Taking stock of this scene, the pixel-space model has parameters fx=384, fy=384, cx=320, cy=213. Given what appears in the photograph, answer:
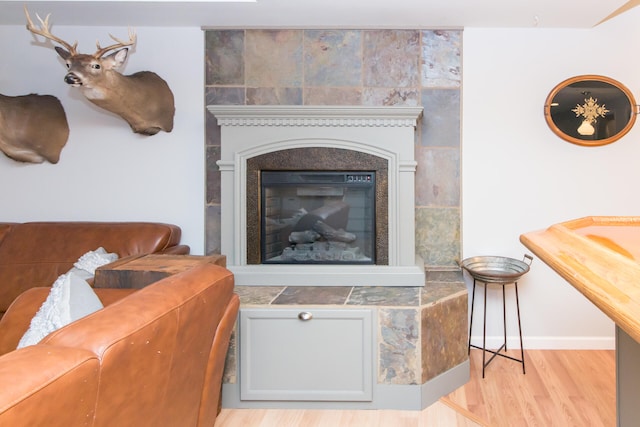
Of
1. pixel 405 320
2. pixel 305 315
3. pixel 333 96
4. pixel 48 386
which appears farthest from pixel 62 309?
Answer: pixel 333 96

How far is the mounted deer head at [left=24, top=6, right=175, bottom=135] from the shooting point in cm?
219

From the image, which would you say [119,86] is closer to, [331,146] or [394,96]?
[331,146]

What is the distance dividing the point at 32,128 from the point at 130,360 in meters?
2.59

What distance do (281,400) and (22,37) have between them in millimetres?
3079

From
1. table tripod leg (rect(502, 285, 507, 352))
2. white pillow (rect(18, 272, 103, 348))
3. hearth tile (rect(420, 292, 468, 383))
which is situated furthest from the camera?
table tripod leg (rect(502, 285, 507, 352))

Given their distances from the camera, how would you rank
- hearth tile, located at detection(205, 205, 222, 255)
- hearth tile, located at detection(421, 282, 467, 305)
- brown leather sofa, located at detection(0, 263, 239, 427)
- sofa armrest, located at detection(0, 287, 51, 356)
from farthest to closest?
hearth tile, located at detection(205, 205, 222, 255)
hearth tile, located at detection(421, 282, 467, 305)
sofa armrest, located at detection(0, 287, 51, 356)
brown leather sofa, located at detection(0, 263, 239, 427)

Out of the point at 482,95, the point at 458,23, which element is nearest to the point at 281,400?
the point at 482,95

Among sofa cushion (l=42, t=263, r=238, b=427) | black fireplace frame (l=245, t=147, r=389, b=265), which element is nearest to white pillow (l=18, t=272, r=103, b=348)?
sofa cushion (l=42, t=263, r=238, b=427)

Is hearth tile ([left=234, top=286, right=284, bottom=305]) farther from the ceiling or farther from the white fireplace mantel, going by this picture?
the ceiling

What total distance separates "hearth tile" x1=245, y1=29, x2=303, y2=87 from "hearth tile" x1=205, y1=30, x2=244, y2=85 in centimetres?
6

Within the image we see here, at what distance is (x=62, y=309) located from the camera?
3.29 ft

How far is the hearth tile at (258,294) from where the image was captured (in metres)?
2.11

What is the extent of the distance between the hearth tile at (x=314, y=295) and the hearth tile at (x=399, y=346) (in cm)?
27

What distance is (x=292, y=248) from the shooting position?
8.45 feet
